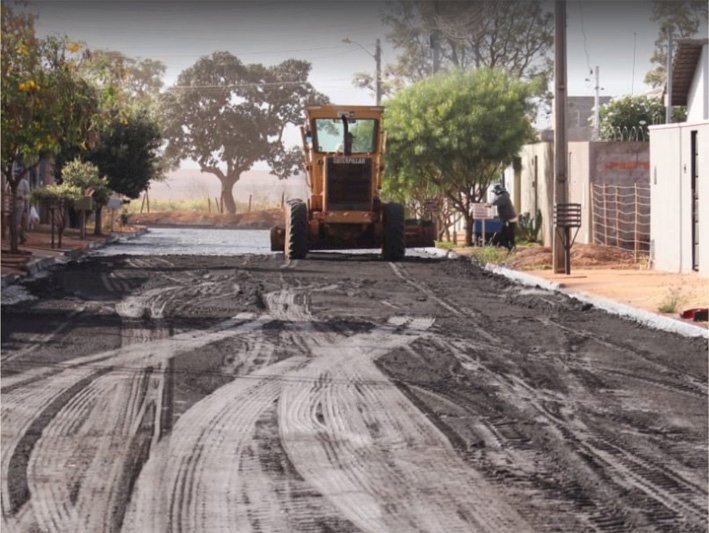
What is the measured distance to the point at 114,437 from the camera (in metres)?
9.30

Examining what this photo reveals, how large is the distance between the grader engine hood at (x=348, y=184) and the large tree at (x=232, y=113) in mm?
58649

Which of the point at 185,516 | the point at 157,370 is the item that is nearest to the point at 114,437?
A: the point at 185,516

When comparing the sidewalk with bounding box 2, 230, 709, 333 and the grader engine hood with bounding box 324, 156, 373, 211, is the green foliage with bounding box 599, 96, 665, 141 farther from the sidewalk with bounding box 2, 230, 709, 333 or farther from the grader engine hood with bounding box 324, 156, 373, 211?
the sidewalk with bounding box 2, 230, 709, 333

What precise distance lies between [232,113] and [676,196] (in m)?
66.8

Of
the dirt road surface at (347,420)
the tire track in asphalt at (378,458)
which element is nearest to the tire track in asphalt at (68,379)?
the dirt road surface at (347,420)

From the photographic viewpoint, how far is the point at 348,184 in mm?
31641

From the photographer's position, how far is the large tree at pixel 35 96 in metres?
24.6

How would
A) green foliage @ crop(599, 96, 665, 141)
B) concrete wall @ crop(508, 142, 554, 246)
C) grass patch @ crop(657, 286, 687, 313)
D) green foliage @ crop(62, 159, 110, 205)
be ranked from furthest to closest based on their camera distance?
green foliage @ crop(599, 96, 665, 141) < green foliage @ crop(62, 159, 110, 205) < concrete wall @ crop(508, 142, 554, 246) < grass patch @ crop(657, 286, 687, 313)

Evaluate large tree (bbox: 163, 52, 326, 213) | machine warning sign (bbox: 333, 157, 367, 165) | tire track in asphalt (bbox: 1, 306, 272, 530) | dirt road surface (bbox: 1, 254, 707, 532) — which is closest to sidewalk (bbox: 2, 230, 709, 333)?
dirt road surface (bbox: 1, 254, 707, 532)

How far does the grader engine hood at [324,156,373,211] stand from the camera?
31.5 meters

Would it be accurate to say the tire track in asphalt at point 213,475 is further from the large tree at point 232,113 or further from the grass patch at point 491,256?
the large tree at point 232,113

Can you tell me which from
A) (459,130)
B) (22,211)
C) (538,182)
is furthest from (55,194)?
(538,182)

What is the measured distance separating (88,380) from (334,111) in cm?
2027

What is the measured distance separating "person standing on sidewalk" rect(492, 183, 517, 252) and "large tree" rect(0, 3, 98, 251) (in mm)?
10880
